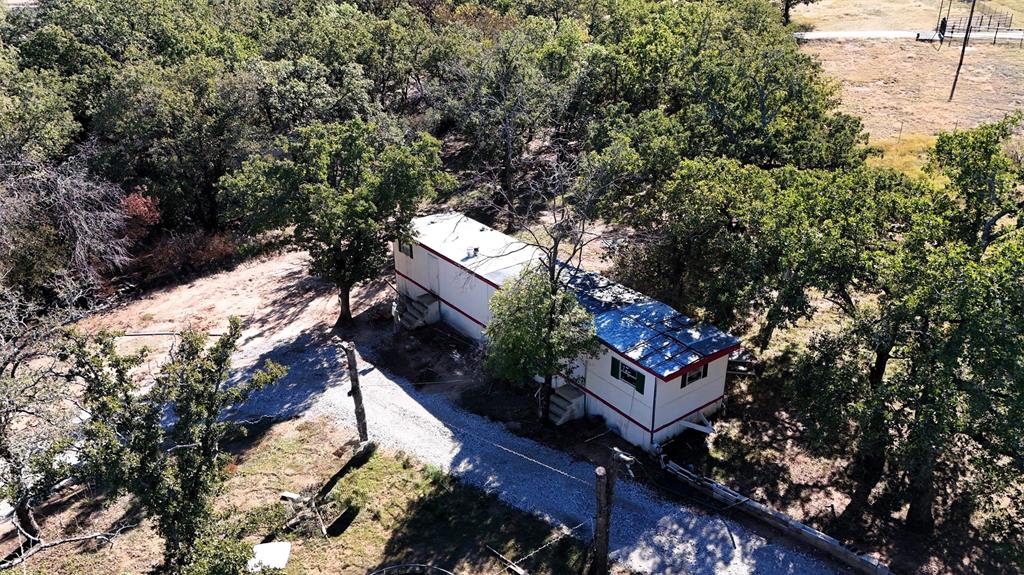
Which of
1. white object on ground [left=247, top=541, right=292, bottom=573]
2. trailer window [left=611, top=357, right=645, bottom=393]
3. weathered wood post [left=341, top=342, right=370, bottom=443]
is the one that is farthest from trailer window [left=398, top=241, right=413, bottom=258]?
white object on ground [left=247, top=541, right=292, bottom=573]

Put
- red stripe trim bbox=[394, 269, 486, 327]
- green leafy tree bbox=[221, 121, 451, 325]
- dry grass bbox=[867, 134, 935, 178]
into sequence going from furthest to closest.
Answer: dry grass bbox=[867, 134, 935, 178] < red stripe trim bbox=[394, 269, 486, 327] < green leafy tree bbox=[221, 121, 451, 325]

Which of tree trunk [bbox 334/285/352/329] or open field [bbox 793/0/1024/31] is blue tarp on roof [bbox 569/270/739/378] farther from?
open field [bbox 793/0/1024/31]

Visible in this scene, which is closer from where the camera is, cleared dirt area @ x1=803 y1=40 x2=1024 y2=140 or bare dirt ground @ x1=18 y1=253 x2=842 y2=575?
bare dirt ground @ x1=18 y1=253 x2=842 y2=575

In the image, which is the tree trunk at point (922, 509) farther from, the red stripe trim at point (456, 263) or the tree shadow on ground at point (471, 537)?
the red stripe trim at point (456, 263)

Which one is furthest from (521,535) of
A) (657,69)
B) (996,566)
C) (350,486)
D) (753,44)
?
(753,44)

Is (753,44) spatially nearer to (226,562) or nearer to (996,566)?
(996,566)
